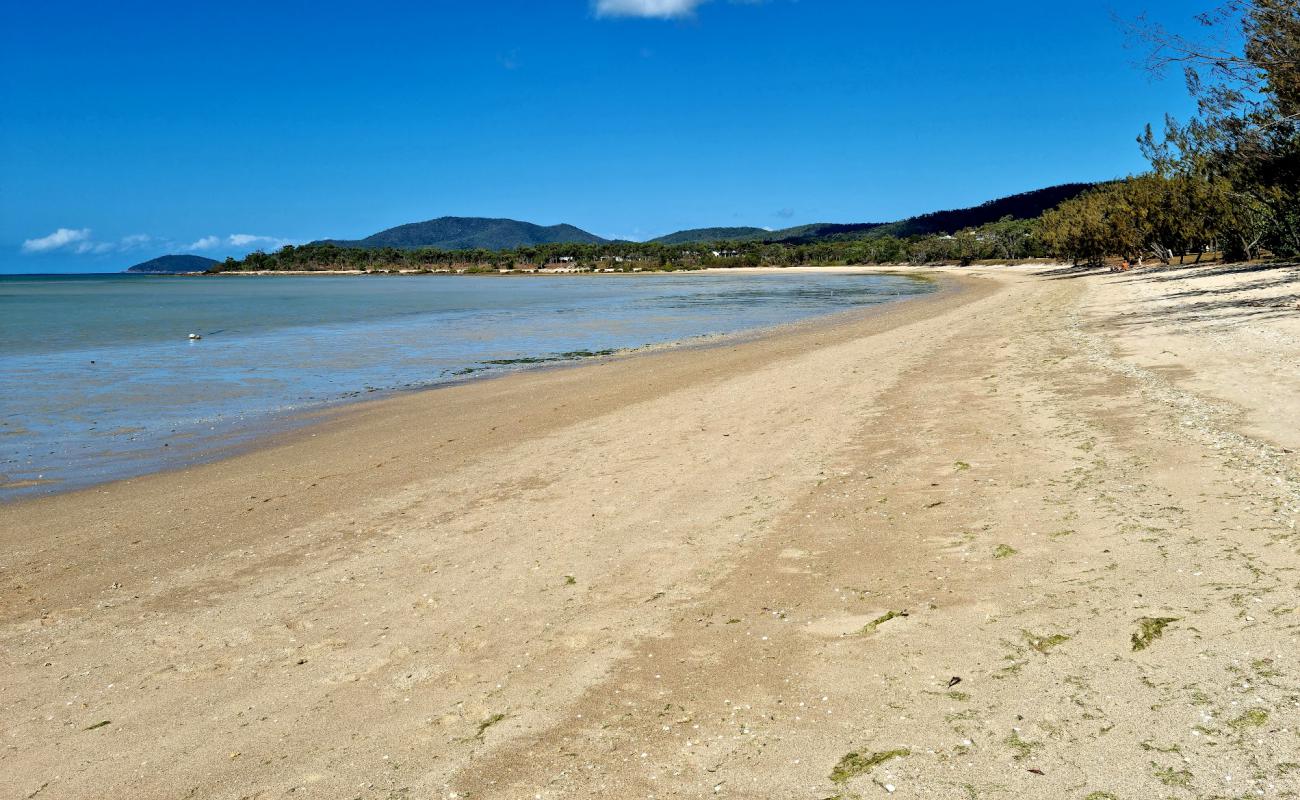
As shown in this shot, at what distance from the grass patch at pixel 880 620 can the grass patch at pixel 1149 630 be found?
1174mm

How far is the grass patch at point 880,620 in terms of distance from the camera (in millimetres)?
4773

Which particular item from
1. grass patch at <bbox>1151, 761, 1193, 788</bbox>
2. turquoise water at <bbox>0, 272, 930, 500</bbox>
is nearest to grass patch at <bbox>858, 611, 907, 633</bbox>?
grass patch at <bbox>1151, 761, 1193, 788</bbox>

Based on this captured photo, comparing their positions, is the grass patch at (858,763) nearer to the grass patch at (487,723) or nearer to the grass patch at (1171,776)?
the grass patch at (1171,776)

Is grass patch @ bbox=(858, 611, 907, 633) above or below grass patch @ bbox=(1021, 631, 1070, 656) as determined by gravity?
below

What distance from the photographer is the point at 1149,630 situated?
171 inches

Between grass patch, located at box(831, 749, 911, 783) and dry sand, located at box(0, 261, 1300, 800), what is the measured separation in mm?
16

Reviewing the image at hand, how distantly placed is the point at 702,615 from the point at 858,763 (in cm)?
175

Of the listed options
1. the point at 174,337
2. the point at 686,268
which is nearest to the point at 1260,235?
the point at 174,337

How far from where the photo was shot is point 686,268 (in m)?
188

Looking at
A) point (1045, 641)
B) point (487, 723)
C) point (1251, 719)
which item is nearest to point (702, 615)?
point (487, 723)

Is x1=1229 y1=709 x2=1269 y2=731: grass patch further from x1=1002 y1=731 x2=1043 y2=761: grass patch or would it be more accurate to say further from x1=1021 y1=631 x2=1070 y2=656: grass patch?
Answer: x1=1021 y1=631 x2=1070 y2=656: grass patch

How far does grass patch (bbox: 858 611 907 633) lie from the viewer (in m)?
4.77

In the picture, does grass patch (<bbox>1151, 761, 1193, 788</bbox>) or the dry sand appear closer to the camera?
grass patch (<bbox>1151, 761, 1193, 788</bbox>)

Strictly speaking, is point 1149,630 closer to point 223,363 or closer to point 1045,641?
point 1045,641
